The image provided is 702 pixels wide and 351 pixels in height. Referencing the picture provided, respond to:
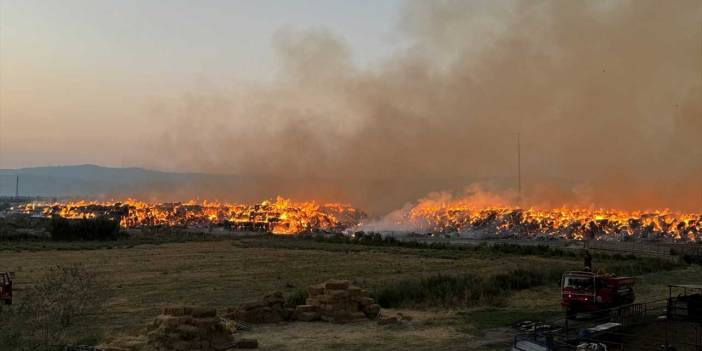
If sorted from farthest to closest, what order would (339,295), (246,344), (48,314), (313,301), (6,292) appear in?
1. (6,292)
2. (313,301)
3. (339,295)
4. (48,314)
5. (246,344)

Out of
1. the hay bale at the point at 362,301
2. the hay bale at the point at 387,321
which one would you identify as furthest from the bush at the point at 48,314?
the hay bale at the point at 387,321

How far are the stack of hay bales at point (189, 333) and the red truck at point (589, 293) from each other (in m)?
12.0

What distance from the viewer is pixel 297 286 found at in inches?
1347

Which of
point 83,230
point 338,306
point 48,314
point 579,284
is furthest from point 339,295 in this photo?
point 83,230

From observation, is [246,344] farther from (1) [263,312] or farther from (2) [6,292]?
(2) [6,292]

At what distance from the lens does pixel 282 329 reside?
818 inches

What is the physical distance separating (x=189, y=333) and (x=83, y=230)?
256ft

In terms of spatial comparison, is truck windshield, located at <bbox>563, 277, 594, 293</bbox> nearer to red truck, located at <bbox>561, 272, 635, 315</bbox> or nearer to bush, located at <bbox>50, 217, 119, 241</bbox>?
red truck, located at <bbox>561, 272, 635, 315</bbox>

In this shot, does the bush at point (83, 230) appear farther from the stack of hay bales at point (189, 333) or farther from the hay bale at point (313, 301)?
the stack of hay bales at point (189, 333)

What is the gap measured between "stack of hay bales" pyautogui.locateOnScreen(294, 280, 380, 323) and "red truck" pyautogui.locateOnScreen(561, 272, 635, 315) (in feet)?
22.8

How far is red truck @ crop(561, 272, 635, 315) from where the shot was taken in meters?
21.6

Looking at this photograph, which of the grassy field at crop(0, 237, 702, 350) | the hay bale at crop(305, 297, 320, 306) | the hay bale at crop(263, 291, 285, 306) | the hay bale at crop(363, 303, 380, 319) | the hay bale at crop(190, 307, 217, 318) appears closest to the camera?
the hay bale at crop(190, 307, 217, 318)

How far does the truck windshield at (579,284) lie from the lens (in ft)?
71.9

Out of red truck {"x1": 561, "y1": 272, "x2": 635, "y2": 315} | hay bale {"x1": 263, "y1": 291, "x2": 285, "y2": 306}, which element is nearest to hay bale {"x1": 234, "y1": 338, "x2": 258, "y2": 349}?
hay bale {"x1": 263, "y1": 291, "x2": 285, "y2": 306}
